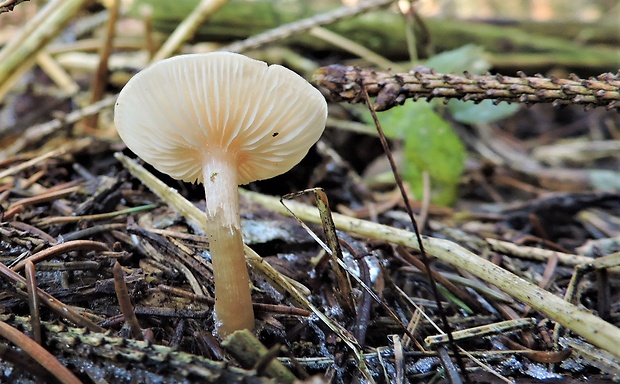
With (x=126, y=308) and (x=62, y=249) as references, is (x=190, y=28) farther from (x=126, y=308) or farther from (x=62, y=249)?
(x=126, y=308)

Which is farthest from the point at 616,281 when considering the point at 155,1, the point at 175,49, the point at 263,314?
the point at 155,1

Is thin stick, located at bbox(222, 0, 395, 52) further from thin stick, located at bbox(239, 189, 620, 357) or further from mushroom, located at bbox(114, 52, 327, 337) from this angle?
mushroom, located at bbox(114, 52, 327, 337)

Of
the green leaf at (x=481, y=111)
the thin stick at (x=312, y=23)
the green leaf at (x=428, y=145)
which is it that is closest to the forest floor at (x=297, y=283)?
the green leaf at (x=428, y=145)

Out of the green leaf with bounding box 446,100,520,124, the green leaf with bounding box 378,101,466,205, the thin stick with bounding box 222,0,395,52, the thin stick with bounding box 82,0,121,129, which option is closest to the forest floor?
the green leaf with bounding box 378,101,466,205

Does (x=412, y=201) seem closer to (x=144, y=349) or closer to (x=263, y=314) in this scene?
(x=263, y=314)

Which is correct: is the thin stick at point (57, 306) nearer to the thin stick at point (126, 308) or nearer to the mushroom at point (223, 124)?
the thin stick at point (126, 308)

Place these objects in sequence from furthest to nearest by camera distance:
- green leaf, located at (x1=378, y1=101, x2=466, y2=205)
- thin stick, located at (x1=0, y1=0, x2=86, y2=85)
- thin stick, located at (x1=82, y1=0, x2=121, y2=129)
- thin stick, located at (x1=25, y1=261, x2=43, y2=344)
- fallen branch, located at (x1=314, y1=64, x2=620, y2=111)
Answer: thin stick, located at (x1=82, y1=0, x2=121, y2=129)
green leaf, located at (x1=378, y1=101, x2=466, y2=205)
thin stick, located at (x1=0, y1=0, x2=86, y2=85)
fallen branch, located at (x1=314, y1=64, x2=620, y2=111)
thin stick, located at (x1=25, y1=261, x2=43, y2=344)
